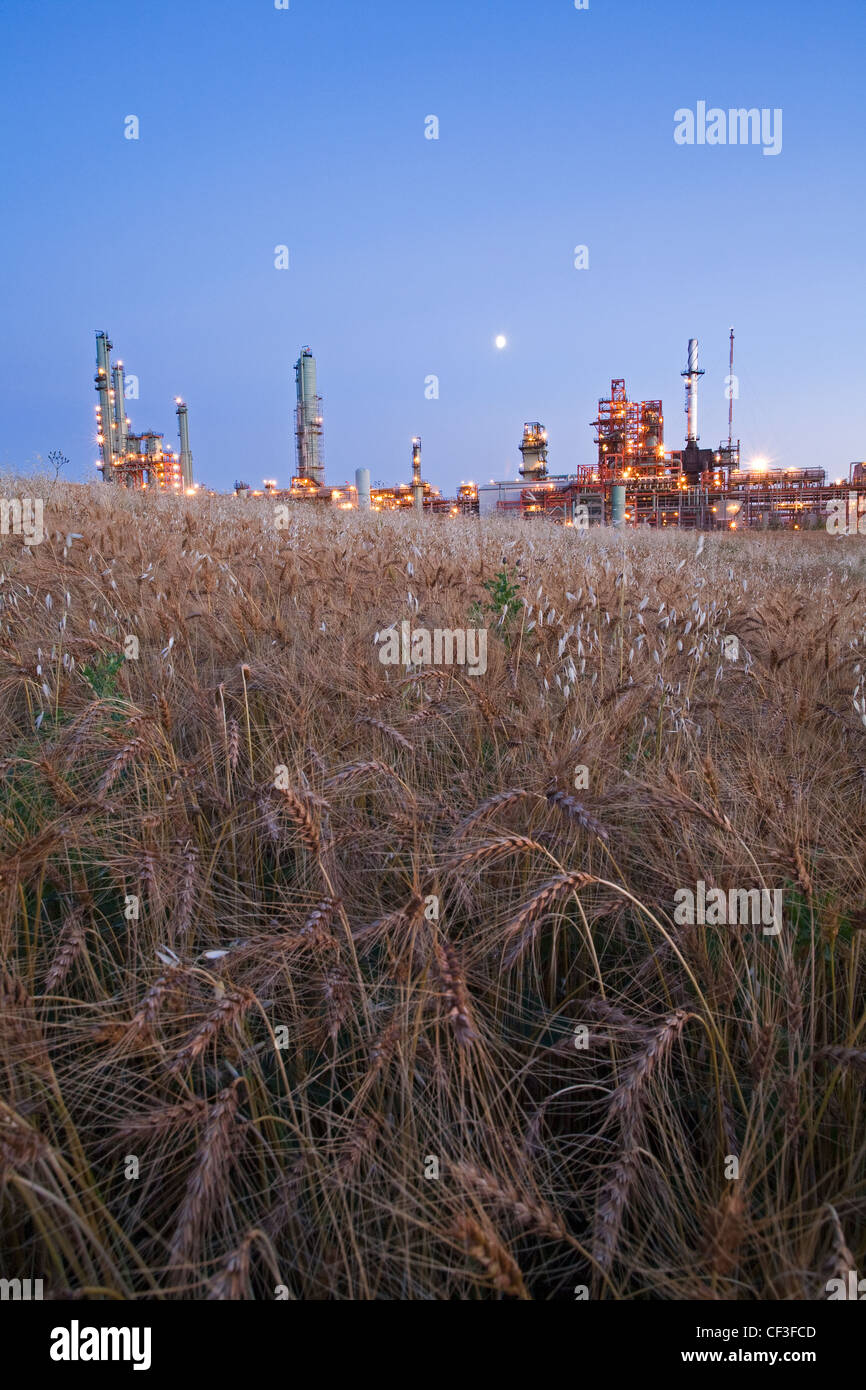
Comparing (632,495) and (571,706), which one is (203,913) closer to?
(571,706)

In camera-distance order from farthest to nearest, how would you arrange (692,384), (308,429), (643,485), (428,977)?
(308,429), (692,384), (643,485), (428,977)

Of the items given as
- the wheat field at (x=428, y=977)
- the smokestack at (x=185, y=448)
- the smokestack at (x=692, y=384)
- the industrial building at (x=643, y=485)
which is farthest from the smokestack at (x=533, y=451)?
the wheat field at (x=428, y=977)

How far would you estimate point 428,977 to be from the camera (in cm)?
150

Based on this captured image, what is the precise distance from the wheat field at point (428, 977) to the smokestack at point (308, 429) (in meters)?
117

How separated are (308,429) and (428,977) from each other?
12502cm

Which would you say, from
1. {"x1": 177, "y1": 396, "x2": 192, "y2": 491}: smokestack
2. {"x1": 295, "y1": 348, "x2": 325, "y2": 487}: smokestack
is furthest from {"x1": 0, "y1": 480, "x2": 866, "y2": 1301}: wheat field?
{"x1": 295, "y1": 348, "x2": 325, "y2": 487}: smokestack

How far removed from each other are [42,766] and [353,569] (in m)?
3.98

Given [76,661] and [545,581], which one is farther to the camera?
[545,581]

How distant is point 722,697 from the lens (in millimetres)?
3566

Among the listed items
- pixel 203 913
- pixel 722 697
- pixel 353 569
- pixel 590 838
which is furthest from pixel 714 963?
pixel 353 569

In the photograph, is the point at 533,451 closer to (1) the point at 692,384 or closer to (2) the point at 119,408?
(1) the point at 692,384

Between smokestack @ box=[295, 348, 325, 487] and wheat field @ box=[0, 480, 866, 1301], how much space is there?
4599 inches

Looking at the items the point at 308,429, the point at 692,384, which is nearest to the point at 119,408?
the point at 308,429

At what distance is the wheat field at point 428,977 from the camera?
124 cm
